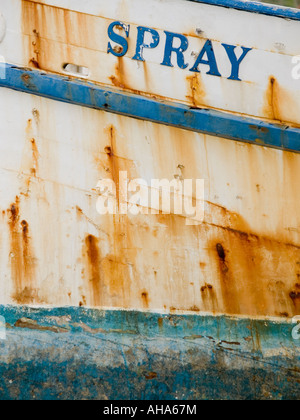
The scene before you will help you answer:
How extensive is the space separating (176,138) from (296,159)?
2.21 ft

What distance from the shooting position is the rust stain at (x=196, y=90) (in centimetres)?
322

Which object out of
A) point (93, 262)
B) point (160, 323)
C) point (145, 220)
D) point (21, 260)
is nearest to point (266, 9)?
point (145, 220)

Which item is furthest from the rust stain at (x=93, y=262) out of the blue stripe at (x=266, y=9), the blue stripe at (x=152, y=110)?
the blue stripe at (x=266, y=9)

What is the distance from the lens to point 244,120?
3.17 m

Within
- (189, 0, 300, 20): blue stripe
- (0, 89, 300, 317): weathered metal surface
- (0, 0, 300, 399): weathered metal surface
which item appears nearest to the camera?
(189, 0, 300, 20): blue stripe

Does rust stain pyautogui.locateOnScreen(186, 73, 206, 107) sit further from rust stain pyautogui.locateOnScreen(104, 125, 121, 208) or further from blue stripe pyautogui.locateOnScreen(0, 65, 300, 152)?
rust stain pyautogui.locateOnScreen(104, 125, 121, 208)

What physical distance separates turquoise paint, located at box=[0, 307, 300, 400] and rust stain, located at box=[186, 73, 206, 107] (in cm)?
126

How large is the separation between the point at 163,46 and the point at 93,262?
131 cm

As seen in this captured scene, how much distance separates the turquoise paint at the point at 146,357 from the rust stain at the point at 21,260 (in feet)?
0.34

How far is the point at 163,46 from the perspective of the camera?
3.22 meters

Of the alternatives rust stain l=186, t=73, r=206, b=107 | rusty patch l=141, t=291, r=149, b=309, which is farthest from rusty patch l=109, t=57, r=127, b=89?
rusty patch l=141, t=291, r=149, b=309

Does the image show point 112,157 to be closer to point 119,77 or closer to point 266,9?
point 119,77

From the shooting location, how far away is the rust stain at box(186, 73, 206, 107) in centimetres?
322
